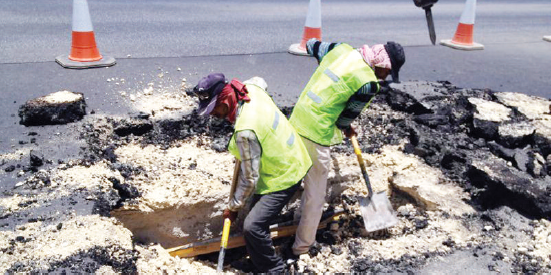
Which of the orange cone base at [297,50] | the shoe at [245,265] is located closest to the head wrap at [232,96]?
the shoe at [245,265]

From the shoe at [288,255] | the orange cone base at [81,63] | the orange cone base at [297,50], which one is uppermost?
the orange cone base at [297,50]

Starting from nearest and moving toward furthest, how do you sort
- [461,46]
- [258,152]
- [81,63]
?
[258,152]
[81,63]
[461,46]

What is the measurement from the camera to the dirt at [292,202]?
3.62 m

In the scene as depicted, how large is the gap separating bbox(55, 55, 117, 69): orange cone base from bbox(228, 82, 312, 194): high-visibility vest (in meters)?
3.33

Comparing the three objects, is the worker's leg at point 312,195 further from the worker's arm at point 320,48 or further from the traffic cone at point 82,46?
the traffic cone at point 82,46

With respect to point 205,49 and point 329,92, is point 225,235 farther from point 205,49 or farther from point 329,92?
point 205,49

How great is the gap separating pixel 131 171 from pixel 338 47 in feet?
6.87

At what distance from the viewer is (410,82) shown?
6.64m

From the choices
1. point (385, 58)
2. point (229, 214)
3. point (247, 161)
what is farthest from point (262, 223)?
point (385, 58)

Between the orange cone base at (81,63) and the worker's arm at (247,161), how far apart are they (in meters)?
3.55

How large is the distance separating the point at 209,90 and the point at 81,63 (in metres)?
Result: 3.58

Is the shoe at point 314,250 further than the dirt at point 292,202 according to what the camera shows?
Yes

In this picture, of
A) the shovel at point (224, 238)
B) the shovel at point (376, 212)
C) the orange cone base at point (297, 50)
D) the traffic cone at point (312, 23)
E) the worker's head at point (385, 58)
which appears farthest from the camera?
the orange cone base at point (297, 50)

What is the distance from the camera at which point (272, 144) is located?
3523 millimetres
